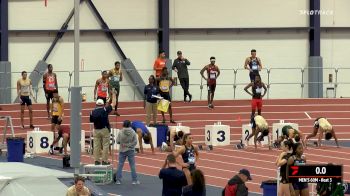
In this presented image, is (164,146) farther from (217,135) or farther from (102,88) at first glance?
(102,88)

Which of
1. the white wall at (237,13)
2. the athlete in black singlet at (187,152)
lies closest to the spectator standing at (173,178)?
the athlete in black singlet at (187,152)

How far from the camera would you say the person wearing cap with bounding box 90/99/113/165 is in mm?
30406

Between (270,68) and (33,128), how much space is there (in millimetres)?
12296

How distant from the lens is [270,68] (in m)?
48.2

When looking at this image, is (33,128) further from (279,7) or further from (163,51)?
(279,7)

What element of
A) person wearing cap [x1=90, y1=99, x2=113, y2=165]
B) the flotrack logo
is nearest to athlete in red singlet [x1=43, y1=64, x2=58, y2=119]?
person wearing cap [x1=90, y1=99, x2=113, y2=165]

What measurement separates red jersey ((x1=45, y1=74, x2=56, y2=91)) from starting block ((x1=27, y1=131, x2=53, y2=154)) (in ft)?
15.6

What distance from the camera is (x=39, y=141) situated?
35594mm

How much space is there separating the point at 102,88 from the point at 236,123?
527 cm

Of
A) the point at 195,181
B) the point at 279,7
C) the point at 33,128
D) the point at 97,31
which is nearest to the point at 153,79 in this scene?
the point at 33,128

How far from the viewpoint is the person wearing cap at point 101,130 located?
99.8 ft

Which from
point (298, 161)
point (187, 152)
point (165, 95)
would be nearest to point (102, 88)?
point (165, 95)

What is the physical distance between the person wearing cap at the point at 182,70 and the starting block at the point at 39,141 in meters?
8.98

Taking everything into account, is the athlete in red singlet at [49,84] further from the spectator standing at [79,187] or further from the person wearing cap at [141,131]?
the spectator standing at [79,187]
